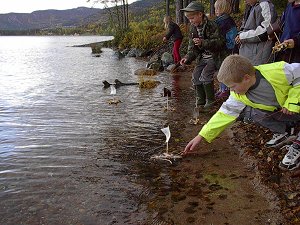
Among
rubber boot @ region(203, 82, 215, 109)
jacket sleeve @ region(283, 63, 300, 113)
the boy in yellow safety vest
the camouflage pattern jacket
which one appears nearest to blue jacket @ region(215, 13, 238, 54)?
the camouflage pattern jacket

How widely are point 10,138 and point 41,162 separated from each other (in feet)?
4.63

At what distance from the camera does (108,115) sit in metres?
7.11

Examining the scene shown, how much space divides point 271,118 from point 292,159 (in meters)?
0.50

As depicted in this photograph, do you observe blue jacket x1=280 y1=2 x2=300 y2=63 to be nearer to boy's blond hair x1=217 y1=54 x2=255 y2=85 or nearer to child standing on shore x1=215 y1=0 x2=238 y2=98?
boy's blond hair x1=217 y1=54 x2=255 y2=85

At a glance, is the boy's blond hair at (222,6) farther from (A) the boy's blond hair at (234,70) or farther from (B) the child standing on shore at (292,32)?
(A) the boy's blond hair at (234,70)

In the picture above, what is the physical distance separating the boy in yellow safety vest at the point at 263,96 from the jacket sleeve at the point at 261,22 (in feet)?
6.07

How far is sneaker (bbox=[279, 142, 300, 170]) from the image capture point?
144 inches

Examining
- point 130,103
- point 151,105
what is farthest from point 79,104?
point 151,105

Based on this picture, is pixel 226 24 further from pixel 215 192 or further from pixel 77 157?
pixel 215 192

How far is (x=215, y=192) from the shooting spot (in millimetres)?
3506

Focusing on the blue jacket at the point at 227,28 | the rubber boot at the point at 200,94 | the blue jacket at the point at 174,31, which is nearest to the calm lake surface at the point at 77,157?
the rubber boot at the point at 200,94

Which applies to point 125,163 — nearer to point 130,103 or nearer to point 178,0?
point 130,103

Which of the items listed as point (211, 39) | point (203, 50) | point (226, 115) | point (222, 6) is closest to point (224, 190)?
point (226, 115)

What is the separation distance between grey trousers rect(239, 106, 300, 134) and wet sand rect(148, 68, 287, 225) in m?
0.52
